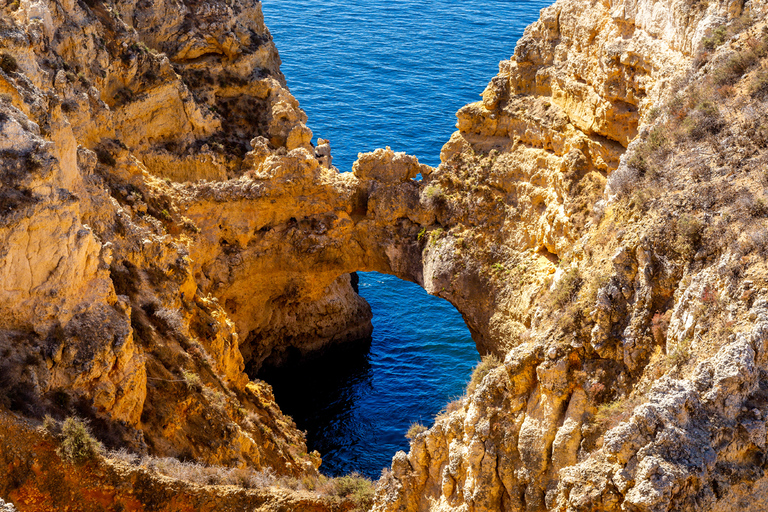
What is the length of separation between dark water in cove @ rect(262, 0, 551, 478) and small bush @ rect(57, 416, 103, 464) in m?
14.8

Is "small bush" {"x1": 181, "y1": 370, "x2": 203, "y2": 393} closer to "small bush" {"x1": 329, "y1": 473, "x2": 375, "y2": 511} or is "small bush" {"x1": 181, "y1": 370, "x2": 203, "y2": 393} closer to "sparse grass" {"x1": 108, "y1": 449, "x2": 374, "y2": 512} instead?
"sparse grass" {"x1": 108, "y1": 449, "x2": 374, "y2": 512}

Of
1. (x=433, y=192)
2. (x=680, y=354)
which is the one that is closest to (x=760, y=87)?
(x=680, y=354)

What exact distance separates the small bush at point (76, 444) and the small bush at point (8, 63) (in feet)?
30.0

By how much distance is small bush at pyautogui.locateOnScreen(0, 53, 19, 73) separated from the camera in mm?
19297

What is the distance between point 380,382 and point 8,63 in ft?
71.1

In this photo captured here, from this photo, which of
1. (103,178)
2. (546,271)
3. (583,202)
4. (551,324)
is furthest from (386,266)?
(551,324)

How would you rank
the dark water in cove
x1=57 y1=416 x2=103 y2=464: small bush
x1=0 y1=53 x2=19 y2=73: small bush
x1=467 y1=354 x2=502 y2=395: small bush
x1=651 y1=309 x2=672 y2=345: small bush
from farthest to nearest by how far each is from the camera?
the dark water in cove, x1=0 y1=53 x2=19 y2=73: small bush, x1=467 y1=354 x2=502 y2=395: small bush, x1=57 y1=416 x2=103 y2=464: small bush, x1=651 y1=309 x2=672 y2=345: small bush

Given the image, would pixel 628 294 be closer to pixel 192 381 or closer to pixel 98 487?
pixel 192 381

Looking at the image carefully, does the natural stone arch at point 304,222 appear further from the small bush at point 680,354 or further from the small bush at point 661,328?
the small bush at point 680,354

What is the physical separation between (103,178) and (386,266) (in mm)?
11041

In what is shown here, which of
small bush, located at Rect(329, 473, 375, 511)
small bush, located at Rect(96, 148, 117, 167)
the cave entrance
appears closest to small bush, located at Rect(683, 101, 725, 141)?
small bush, located at Rect(329, 473, 375, 511)

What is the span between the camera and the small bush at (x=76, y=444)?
16.2m

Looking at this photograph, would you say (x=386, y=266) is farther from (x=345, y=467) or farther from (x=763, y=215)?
(x=763, y=215)

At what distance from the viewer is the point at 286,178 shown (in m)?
28.5
